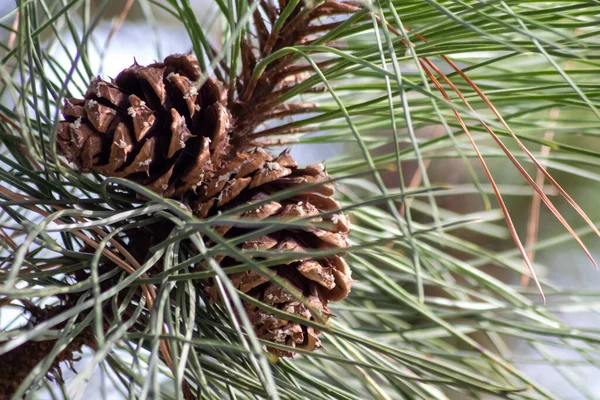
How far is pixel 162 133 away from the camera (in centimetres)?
38

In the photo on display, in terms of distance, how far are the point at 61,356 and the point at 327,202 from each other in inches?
7.5

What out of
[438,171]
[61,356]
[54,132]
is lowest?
[61,356]

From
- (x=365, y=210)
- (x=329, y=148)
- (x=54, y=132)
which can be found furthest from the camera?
(x=329, y=148)

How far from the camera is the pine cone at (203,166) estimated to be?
370mm

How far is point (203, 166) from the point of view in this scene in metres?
0.38

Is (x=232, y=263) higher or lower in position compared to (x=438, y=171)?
lower

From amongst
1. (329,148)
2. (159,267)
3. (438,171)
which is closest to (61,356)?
(159,267)

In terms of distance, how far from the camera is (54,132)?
32 cm

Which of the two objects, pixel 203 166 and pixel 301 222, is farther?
pixel 203 166

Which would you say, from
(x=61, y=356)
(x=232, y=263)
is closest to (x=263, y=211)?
(x=232, y=263)

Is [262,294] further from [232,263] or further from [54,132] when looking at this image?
[54,132]

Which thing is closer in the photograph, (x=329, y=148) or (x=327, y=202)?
(x=327, y=202)

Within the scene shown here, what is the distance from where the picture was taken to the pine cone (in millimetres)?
370

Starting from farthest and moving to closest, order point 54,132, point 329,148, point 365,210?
point 329,148
point 365,210
point 54,132
